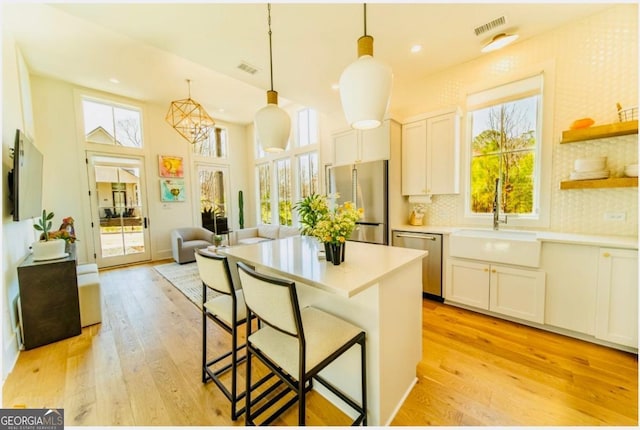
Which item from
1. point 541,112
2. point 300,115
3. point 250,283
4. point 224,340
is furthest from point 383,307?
point 300,115

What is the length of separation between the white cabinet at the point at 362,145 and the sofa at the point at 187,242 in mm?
3400

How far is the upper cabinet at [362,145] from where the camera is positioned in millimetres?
3336

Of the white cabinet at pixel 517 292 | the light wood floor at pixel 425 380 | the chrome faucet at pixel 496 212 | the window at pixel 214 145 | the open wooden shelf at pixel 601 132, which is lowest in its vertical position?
the light wood floor at pixel 425 380

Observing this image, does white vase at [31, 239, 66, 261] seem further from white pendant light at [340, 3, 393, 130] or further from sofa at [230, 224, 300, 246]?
sofa at [230, 224, 300, 246]

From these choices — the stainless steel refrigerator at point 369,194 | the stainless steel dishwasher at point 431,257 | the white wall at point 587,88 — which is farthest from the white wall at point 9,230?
the white wall at point 587,88

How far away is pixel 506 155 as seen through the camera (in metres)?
3.02

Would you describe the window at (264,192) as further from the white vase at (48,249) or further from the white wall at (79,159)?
the white vase at (48,249)

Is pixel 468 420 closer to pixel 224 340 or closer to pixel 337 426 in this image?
pixel 337 426

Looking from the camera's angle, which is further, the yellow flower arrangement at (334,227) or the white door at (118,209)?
the white door at (118,209)

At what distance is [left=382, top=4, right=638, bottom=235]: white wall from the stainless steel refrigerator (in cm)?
171

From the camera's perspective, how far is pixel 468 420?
1475 mm

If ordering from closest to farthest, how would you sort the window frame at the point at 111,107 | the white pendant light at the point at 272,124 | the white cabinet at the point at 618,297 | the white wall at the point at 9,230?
the white pendant light at the point at 272,124
the white cabinet at the point at 618,297
the white wall at the point at 9,230
the window frame at the point at 111,107

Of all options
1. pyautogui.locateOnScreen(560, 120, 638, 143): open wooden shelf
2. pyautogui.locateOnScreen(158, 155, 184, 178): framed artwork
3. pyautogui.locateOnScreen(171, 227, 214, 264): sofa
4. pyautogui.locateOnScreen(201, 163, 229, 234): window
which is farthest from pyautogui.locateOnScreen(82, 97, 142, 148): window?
pyautogui.locateOnScreen(560, 120, 638, 143): open wooden shelf

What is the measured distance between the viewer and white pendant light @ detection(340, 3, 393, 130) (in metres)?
1.06
